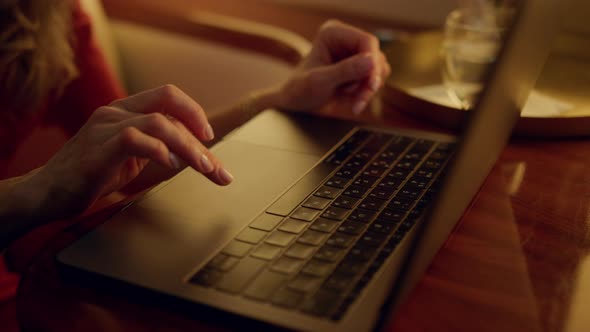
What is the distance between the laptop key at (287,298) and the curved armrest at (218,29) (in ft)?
2.64

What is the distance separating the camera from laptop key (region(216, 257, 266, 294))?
48 cm

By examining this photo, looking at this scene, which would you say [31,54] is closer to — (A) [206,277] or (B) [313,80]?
(B) [313,80]

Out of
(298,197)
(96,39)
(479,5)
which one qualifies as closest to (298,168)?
(298,197)

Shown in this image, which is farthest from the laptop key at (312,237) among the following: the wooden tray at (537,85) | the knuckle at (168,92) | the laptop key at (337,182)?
the wooden tray at (537,85)

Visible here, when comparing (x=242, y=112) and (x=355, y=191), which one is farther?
(x=242, y=112)

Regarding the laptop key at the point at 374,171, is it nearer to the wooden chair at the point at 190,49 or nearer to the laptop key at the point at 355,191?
the laptop key at the point at 355,191

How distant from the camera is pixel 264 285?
0.48 metres

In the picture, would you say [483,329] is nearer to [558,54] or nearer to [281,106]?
[281,106]

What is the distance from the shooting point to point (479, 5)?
1.07 m

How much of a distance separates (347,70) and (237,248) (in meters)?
0.41

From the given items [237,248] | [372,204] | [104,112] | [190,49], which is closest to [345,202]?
[372,204]

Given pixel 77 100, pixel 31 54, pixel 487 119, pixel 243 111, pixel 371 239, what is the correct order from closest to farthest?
pixel 487 119
pixel 371 239
pixel 243 111
pixel 31 54
pixel 77 100

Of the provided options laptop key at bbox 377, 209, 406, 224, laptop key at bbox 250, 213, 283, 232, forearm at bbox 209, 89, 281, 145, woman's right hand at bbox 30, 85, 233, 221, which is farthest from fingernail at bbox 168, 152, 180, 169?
forearm at bbox 209, 89, 281, 145

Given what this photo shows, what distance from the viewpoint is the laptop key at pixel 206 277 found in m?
0.49
